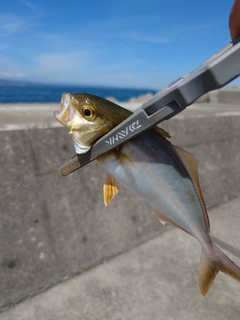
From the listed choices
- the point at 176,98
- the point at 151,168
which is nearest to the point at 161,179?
the point at 151,168

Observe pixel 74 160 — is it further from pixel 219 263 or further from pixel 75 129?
pixel 219 263

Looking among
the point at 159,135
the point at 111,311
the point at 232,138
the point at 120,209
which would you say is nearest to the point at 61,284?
the point at 111,311

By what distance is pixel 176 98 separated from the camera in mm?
1198

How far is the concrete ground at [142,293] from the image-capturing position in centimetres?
242

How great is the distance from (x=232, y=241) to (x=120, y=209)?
4.22 feet

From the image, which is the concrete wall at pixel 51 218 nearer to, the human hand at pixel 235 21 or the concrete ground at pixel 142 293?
the concrete ground at pixel 142 293

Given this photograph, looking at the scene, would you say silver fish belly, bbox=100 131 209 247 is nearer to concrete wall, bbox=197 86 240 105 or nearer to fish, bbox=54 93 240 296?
fish, bbox=54 93 240 296

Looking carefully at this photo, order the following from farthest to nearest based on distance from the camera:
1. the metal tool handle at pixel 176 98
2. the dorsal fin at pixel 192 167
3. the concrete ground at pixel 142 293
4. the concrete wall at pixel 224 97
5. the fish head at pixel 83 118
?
the concrete wall at pixel 224 97 < the concrete ground at pixel 142 293 < the dorsal fin at pixel 192 167 < the fish head at pixel 83 118 < the metal tool handle at pixel 176 98

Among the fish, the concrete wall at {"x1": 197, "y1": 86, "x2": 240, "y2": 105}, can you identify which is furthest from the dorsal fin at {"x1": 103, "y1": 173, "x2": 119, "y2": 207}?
the concrete wall at {"x1": 197, "y1": 86, "x2": 240, "y2": 105}

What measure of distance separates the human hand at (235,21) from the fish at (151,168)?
1.77 feet

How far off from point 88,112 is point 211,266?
904 millimetres

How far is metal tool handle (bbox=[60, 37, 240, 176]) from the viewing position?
1112 mm

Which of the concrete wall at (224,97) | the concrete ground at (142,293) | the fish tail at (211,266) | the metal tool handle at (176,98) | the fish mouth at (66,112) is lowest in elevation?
the concrete wall at (224,97)

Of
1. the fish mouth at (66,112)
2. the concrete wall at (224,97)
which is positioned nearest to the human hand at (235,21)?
the fish mouth at (66,112)
